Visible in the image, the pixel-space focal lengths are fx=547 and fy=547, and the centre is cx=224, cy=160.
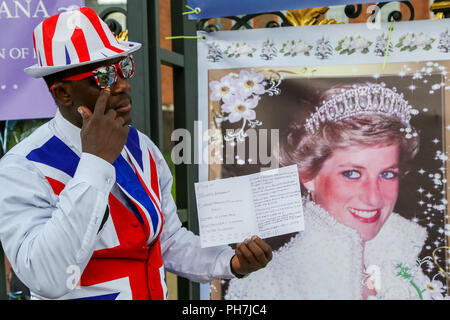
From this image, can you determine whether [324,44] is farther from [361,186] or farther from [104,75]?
[104,75]

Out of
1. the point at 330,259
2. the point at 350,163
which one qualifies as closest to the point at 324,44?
the point at 350,163

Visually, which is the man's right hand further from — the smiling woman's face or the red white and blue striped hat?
the smiling woman's face

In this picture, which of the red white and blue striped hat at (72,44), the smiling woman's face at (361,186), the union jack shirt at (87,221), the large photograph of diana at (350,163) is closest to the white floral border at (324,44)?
the large photograph of diana at (350,163)

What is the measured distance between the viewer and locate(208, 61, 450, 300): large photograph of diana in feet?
8.57

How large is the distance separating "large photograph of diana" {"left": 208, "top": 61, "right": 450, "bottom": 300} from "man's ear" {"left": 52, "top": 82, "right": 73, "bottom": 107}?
120 cm

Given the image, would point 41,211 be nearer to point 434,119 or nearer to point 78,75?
point 78,75

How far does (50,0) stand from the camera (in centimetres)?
253

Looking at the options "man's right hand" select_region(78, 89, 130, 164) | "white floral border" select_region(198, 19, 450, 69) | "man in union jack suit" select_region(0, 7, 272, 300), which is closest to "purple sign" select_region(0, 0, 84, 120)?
"white floral border" select_region(198, 19, 450, 69)

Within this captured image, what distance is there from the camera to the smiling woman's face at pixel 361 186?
2656 millimetres

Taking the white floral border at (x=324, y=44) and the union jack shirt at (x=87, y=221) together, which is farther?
the white floral border at (x=324, y=44)

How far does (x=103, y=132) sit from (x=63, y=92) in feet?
0.80

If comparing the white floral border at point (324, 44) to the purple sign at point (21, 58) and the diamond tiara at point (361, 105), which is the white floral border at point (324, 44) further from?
the purple sign at point (21, 58)

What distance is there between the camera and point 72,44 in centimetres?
165
